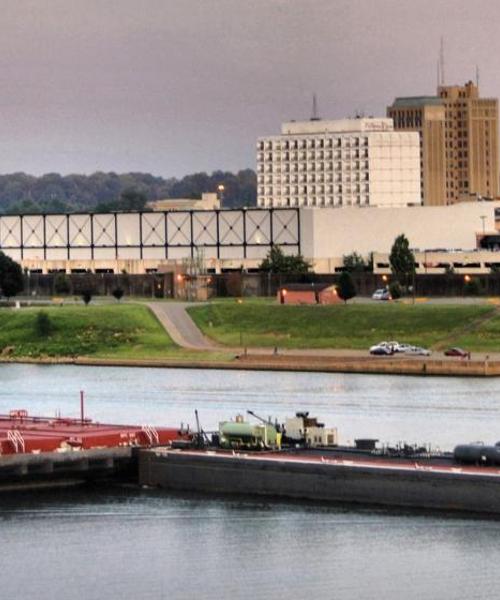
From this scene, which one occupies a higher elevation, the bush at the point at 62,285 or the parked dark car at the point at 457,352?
the bush at the point at 62,285

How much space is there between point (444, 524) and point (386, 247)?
93.9m

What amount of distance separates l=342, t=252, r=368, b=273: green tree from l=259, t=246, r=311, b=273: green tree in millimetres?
2617

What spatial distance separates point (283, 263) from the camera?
440 feet

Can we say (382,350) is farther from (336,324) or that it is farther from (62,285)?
(62,285)

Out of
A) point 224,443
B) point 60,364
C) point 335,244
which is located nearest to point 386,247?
point 335,244

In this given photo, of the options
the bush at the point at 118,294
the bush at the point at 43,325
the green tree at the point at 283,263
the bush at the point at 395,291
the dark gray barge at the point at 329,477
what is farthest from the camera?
the green tree at the point at 283,263

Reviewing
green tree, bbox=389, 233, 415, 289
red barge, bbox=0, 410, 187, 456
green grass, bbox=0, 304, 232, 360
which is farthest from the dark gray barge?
green tree, bbox=389, 233, 415, 289

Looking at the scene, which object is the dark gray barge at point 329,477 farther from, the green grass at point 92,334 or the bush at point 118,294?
the bush at point 118,294

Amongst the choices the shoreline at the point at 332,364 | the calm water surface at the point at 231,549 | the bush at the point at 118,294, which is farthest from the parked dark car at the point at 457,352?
the bush at the point at 118,294

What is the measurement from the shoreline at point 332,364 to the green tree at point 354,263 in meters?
34.1

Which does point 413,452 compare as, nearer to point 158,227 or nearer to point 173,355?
point 173,355

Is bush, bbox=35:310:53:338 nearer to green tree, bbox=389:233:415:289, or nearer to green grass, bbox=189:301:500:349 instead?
green grass, bbox=189:301:500:349

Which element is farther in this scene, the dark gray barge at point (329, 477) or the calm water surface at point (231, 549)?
the dark gray barge at point (329, 477)

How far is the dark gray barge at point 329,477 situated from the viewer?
4844cm
